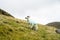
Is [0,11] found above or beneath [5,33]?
above

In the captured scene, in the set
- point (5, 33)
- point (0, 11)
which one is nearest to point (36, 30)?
point (5, 33)

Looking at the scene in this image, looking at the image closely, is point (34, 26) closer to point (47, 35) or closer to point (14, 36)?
point (47, 35)

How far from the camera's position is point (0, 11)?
166ft

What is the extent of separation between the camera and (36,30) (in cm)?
4153

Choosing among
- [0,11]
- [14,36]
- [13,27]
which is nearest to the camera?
[14,36]

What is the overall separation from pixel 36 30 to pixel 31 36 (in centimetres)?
399

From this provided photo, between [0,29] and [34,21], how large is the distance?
234 inches

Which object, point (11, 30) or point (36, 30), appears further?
point (36, 30)

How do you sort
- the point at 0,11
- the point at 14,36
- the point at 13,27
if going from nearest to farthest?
1. the point at 14,36
2. the point at 13,27
3. the point at 0,11

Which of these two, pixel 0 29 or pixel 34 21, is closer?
pixel 0 29

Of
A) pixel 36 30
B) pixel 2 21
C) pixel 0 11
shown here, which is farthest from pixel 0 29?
pixel 0 11

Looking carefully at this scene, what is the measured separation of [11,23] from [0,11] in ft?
31.5

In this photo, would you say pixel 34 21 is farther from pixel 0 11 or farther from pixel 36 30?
pixel 0 11

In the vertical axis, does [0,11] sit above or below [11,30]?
above
